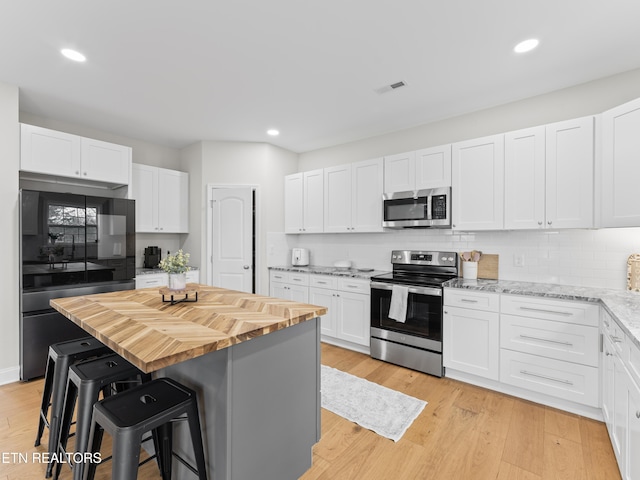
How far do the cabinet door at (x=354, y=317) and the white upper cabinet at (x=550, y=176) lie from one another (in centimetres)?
169

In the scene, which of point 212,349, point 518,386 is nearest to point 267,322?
point 212,349

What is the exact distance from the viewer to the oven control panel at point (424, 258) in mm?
3510

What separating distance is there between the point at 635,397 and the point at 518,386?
4.41 feet

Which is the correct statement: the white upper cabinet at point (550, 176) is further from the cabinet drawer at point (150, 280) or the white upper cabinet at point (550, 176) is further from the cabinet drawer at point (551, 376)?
the cabinet drawer at point (150, 280)

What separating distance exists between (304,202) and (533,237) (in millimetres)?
2832

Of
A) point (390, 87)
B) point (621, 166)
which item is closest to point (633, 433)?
point (621, 166)

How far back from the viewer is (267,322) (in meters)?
1.49

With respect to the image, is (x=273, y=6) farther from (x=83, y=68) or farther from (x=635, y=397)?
(x=635, y=397)

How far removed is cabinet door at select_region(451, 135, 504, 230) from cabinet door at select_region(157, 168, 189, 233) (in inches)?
147

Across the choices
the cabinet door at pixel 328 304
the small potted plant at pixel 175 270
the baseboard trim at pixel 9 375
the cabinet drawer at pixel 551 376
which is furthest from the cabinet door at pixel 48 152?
the cabinet drawer at pixel 551 376

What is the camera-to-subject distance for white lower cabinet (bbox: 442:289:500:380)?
2.74 metres

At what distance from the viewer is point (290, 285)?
438 centimetres

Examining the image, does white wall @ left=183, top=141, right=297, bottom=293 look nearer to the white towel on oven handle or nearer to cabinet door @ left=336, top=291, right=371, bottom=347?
cabinet door @ left=336, top=291, right=371, bottom=347

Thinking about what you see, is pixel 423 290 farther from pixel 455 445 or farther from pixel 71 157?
pixel 71 157
